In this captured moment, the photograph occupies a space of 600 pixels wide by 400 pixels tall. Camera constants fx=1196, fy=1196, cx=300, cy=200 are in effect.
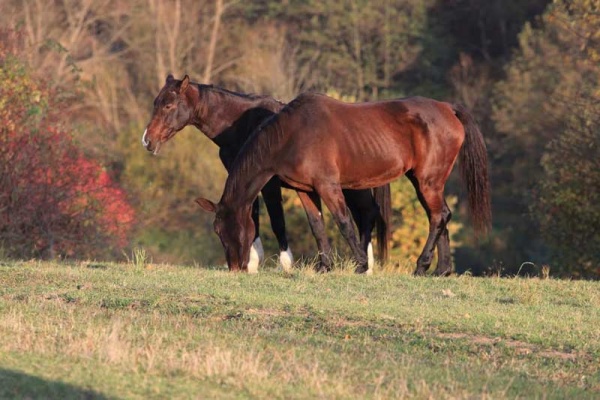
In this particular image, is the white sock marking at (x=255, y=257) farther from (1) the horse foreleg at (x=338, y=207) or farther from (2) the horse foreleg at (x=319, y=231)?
(1) the horse foreleg at (x=338, y=207)


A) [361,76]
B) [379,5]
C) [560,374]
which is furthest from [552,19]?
[379,5]

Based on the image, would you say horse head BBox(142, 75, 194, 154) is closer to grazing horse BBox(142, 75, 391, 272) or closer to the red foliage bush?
grazing horse BBox(142, 75, 391, 272)

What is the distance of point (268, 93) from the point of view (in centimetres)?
Answer: 4562

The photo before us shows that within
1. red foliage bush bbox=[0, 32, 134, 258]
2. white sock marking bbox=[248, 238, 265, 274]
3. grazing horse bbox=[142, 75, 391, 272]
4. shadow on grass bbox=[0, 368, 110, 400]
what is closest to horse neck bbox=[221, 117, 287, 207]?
grazing horse bbox=[142, 75, 391, 272]

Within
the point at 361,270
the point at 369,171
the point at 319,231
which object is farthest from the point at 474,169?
the point at 319,231

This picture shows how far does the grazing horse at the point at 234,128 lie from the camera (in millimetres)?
14391

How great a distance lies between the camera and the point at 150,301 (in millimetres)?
10500

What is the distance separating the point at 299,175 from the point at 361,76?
133 feet

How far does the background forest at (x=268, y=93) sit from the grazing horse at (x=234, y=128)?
232 inches

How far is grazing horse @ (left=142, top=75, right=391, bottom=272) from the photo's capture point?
14.4 metres

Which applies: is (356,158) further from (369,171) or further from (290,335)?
(290,335)

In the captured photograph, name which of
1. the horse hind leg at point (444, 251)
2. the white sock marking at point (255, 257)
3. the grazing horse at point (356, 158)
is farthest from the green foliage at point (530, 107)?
the white sock marking at point (255, 257)

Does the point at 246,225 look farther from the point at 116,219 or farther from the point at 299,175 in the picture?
the point at 116,219

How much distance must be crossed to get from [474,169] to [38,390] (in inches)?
320
